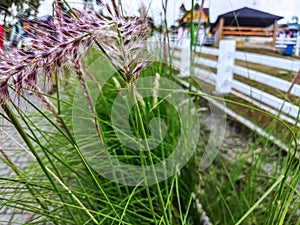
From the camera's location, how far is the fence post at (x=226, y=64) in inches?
136

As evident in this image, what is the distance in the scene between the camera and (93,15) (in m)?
0.35

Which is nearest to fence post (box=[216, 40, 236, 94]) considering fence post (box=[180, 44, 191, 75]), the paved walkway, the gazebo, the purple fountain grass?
fence post (box=[180, 44, 191, 75])

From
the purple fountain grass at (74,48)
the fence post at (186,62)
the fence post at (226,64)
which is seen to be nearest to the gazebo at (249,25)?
the fence post at (186,62)

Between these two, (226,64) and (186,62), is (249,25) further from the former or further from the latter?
(226,64)

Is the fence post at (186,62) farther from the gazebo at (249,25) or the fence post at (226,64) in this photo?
the fence post at (226,64)

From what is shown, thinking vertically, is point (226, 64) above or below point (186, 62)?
below

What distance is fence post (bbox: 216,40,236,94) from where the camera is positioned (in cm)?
345

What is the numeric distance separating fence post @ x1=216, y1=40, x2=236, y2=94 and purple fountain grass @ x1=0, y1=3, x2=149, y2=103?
3.12 metres

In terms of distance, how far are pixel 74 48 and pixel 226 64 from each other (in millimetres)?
3438

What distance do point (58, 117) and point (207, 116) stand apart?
5.12ft

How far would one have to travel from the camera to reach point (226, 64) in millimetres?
3627

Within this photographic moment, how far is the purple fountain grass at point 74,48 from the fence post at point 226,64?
3122mm

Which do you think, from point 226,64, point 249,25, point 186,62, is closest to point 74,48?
point 249,25

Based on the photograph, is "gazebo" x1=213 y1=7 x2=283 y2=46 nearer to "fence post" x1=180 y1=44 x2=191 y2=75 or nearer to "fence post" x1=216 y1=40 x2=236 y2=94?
"fence post" x1=180 y1=44 x2=191 y2=75
